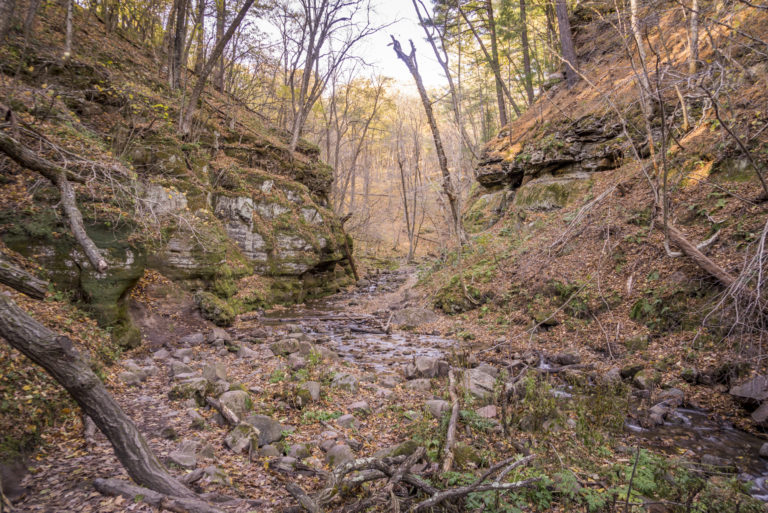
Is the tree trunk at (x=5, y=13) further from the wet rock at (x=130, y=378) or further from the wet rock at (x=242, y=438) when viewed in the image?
the wet rock at (x=242, y=438)

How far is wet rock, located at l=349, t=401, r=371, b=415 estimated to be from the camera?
5.23 metres

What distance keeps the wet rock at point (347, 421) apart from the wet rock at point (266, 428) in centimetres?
73

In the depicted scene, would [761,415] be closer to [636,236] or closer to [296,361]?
[636,236]

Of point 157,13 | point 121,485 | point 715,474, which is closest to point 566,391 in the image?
point 715,474

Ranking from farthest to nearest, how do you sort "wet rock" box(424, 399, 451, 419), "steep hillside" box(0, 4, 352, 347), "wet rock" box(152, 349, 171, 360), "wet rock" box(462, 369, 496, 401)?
"wet rock" box(152, 349, 171, 360) < "steep hillside" box(0, 4, 352, 347) < "wet rock" box(462, 369, 496, 401) < "wet rock" box(424, 399, 451, 419)

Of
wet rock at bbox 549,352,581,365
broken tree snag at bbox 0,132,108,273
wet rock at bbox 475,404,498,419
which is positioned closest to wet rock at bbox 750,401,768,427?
wet rock at bbox 549,352,581,365

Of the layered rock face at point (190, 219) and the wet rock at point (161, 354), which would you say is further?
the wet rock at point (161, 354)

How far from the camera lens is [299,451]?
4.11 m

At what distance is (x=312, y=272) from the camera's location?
15.5 m

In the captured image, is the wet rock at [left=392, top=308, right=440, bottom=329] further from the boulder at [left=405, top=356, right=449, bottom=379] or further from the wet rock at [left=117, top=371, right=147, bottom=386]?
the wet rock at [left=117, top=371, right=147, bottom=386]

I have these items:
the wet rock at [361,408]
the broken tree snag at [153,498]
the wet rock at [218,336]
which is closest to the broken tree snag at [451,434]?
the wet rock at [361,408]

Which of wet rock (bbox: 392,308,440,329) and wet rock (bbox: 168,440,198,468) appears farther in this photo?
wet rock (bbox: 392,308,440,329)

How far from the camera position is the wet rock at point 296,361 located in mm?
6706

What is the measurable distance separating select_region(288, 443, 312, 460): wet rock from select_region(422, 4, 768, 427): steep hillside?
5022 millimetres
